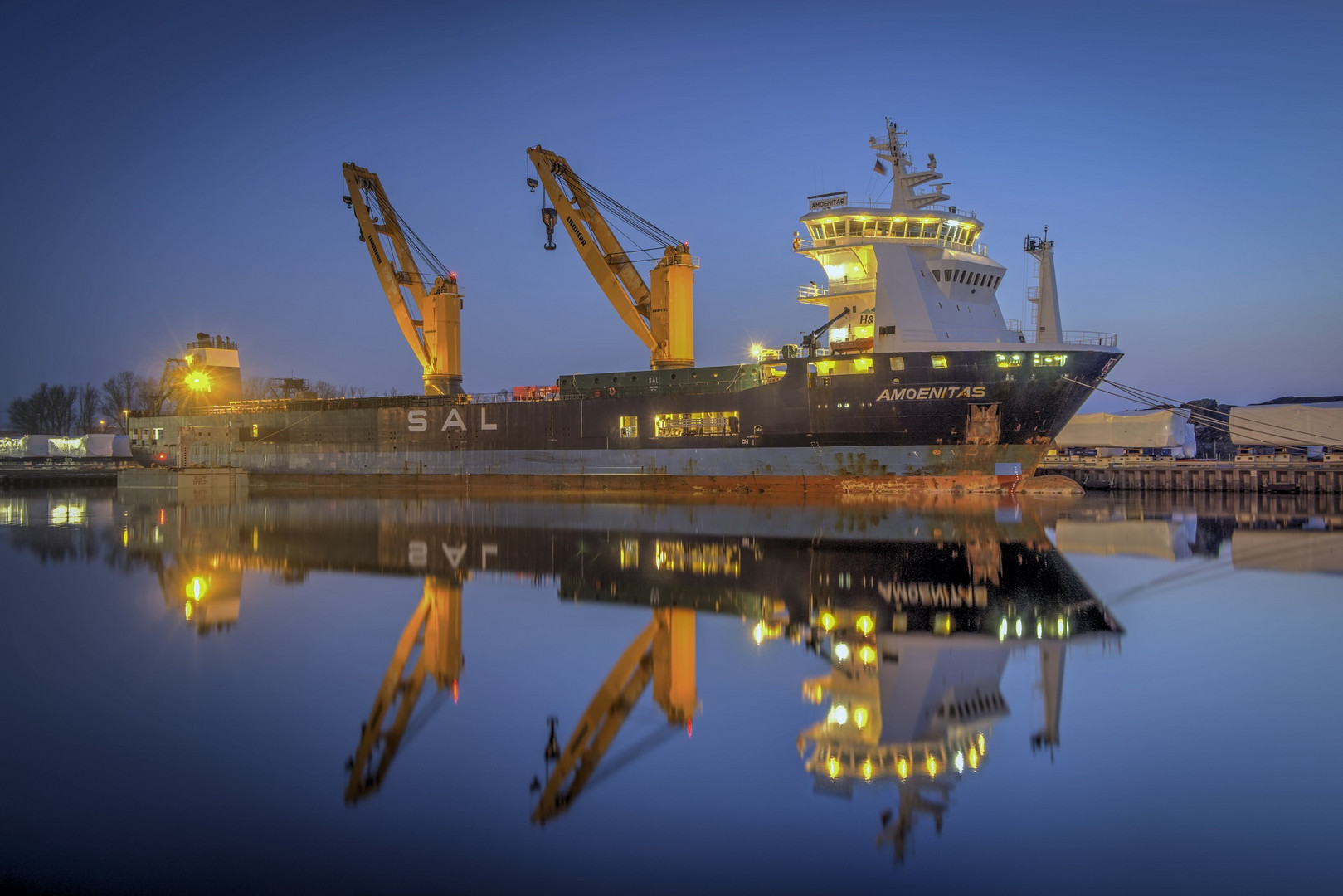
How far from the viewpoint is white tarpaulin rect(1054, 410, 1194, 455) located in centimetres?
4738

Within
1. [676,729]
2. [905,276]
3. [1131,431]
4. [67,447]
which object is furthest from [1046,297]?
[67,447]

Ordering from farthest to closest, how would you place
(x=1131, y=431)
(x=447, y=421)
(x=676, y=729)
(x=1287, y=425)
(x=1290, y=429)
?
(x=1131, y=431)
(x=1287, y=425)
(x=1290, y=429)
(x=447, y=421)
(x=676, y=729)

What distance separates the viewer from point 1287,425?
1811 inches

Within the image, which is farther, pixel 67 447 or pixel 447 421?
pixel 67 447

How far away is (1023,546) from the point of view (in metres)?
16.0

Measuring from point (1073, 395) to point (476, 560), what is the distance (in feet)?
76.3

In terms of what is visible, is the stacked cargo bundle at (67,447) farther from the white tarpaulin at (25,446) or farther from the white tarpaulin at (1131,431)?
the white tarpaulin at (1131,431)

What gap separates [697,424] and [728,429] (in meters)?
1.40

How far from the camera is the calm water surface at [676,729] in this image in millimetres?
4301

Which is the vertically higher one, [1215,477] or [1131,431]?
[1131,431]

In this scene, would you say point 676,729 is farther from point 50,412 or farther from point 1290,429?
point 50,412

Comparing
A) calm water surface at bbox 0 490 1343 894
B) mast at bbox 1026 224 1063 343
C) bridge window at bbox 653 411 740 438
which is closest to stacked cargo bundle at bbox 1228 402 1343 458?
mast at bbox 1026 224 1063 343

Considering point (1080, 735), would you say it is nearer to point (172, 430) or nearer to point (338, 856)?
point (338, 856)

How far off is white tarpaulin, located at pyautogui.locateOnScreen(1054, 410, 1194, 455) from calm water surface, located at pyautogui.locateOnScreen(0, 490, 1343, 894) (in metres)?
37.3
